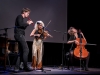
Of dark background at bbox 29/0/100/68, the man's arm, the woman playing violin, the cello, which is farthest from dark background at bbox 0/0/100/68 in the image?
the man's arm

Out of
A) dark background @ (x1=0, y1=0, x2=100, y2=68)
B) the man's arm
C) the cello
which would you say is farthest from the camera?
dark background @ (x1=0, y1=0, x2=100, y2=68)

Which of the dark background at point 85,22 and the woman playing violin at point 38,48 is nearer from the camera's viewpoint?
the woman playing violin at point 38,48

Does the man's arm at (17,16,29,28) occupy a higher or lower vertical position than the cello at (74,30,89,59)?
higher

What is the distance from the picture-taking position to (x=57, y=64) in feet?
27.5

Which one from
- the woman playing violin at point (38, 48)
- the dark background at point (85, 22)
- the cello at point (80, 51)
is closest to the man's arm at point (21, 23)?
the woman playing violin at point (38, 48)

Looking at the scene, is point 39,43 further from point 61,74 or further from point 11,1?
point 11,1

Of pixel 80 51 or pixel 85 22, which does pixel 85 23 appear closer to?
pixel 85 22

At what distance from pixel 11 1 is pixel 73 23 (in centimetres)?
259

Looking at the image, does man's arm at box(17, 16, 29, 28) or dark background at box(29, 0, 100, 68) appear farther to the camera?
dark background at box(29, 0, 100, 68)

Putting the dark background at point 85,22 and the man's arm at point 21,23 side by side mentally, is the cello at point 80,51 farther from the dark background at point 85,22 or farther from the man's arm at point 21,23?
the dark background at point 85,22

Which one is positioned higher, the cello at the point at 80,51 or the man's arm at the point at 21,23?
the man's arm at the point at 21,23

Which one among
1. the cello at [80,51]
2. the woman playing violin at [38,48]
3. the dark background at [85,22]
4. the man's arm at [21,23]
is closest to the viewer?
the man's arm at [21,23]

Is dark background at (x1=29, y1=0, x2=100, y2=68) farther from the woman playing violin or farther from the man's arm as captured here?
the man's arm

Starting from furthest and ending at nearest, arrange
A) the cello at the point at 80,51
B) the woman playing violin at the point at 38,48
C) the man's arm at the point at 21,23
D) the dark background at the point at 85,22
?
the dark background at the point at 85,22
the woman playing violin at the point at 38,48
the cello at the point at 80,51
the man's arm at the point at 21,23
